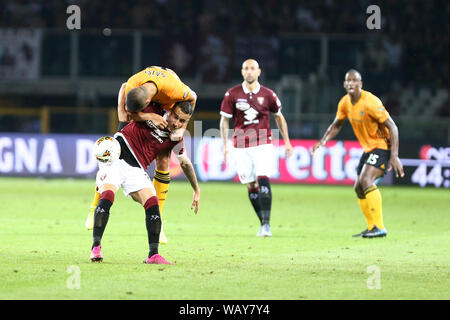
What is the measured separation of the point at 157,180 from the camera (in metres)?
10.6

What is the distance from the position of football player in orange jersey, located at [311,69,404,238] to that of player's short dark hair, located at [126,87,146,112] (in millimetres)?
4265

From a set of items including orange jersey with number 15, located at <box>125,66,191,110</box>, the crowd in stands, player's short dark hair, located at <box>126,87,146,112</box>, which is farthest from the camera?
the crowd in stands

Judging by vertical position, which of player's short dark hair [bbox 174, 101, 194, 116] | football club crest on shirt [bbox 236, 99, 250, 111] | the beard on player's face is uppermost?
the beard on player's face

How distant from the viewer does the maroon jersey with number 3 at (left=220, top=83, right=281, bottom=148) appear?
12.2 m

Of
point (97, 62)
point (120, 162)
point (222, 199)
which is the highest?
point (97, 62)

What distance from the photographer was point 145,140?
8.77 metres

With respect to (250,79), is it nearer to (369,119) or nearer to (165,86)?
(369,119)

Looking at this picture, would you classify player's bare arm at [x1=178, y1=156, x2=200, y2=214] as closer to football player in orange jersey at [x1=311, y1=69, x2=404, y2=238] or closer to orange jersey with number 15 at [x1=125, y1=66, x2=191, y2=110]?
orange jersey with number 15 at [x1=125, y1=66, x2=191, y2=110]

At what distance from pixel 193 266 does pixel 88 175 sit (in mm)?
15386

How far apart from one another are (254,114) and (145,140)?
12.2 ft

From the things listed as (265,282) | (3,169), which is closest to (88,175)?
(3,169)

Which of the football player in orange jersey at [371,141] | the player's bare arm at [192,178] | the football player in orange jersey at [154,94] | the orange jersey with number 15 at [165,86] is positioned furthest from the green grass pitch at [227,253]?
the orange jersey with number 15 at [165,86]

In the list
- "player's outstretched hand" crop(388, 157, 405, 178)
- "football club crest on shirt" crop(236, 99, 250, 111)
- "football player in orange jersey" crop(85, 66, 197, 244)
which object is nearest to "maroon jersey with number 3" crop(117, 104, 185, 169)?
"football player in orange jersey" crop(85, 66, 197, 244)

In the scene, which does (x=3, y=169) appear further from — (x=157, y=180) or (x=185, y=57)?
(x=157, y=180)
